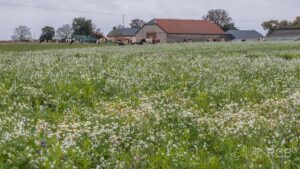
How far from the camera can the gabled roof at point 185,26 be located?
168250mm

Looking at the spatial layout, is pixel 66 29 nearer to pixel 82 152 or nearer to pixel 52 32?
pixel 52 32

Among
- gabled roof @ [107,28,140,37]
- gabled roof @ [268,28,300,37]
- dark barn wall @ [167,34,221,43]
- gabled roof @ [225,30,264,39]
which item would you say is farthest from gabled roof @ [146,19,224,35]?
gabled roof @ [107,28,140,37]

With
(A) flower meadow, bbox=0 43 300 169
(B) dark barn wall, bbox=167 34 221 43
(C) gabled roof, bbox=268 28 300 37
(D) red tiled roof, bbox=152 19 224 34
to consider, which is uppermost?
(D) red tiled roof, bbox=152 19 224 34

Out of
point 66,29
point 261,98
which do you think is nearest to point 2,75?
point 261,98

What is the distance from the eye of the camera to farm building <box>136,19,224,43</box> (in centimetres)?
16638

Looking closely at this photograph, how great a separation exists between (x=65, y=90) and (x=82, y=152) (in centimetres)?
726

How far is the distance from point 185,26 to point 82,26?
39.7 metres

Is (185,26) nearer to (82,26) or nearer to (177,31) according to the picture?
(177,31)

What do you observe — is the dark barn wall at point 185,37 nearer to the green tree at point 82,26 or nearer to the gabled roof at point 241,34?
the gabled roof at point 241,34

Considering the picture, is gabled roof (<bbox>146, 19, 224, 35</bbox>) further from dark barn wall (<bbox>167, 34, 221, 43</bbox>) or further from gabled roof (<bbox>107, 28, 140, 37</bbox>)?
gabled roof (<bbox>107, 28, 140, 37</bbox>)

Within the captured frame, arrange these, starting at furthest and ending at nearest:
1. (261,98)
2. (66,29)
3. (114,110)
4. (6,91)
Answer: (66,29) → (6,91) → (261,98) → (114,110)

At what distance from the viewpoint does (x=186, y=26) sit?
173 m

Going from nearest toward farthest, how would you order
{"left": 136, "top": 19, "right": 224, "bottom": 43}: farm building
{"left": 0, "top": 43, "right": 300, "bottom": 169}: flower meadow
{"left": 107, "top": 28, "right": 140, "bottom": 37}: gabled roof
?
{"left": 0, "top": 43, "right": 300, "bottom": 169}: flower meadow < {"left": 136, "top": 19, "right": 224, "bottom": 43}: farm building < {"left": 107, "top": 28, "right": 140, "bottom": 37}: gabled roof

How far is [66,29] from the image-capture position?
198m
